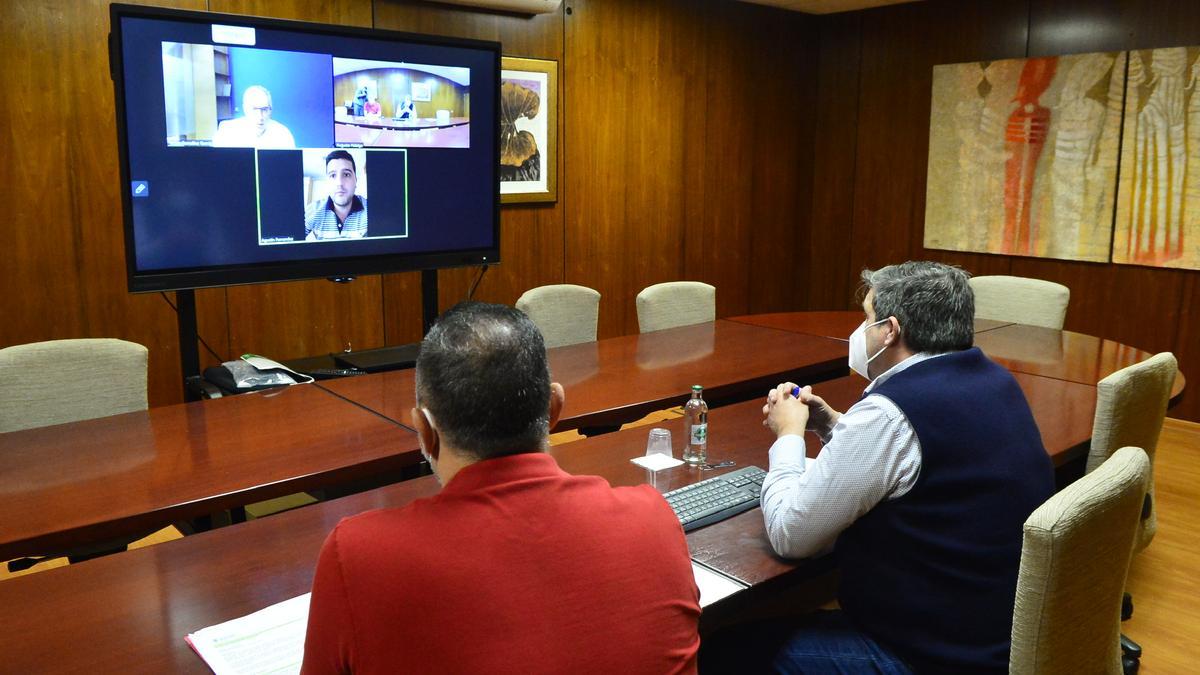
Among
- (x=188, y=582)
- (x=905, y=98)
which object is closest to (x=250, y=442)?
(x=188, y=582)

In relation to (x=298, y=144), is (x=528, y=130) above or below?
above

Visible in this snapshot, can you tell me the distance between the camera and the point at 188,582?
1.62m

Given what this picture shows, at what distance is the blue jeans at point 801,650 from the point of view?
175cm

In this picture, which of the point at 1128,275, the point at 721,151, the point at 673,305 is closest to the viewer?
the point at 673,305

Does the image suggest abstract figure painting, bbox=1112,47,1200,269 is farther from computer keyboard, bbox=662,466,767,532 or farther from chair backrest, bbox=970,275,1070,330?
computer keyboard, bbox=662,466,767,532

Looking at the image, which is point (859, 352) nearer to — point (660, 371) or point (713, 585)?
point (713, 585)

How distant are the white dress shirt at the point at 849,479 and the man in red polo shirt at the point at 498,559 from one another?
0.58 m

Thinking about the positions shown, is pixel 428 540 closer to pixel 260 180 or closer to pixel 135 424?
pixel 135 424

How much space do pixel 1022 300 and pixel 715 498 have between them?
9.94 feet

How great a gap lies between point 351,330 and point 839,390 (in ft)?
9.22

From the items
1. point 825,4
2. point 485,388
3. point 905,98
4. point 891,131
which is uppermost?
point 825,4

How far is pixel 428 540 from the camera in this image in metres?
1.04

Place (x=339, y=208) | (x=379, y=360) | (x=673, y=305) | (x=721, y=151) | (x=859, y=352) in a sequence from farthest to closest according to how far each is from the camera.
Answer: (x=721, y=151)
(x=673, y=305)
(x=379, y=360)
(x=339, y=208)
(x=859, y=352)

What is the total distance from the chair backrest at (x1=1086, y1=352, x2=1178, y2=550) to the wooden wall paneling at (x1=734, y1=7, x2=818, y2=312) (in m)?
4.24
